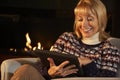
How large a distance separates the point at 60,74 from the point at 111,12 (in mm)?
1799

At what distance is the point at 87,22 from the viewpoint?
2.33 meters

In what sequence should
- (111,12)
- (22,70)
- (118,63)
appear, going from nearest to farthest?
(22,70) < (118,63) < (111,12)

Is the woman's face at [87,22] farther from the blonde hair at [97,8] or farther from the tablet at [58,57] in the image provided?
the tablet at [58,57]

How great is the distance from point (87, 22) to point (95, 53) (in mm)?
Answer: 197

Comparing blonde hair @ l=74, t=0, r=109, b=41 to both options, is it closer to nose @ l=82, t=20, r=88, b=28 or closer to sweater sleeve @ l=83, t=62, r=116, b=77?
nose @ l=82, t=20, r=88, b=28

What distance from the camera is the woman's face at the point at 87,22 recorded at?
231 cm

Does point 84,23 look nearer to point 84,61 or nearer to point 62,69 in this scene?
point 84,61

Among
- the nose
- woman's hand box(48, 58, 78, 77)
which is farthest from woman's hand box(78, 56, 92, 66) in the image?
the nose

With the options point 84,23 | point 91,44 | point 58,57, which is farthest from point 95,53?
point 58,57

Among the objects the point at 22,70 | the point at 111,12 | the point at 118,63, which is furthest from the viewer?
the point at 111,12

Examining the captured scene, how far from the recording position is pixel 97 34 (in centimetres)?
237

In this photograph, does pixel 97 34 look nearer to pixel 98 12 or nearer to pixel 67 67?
pixel 98 12

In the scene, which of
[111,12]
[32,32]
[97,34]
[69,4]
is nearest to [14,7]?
[32,32]

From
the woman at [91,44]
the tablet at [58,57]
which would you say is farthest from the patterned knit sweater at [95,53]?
the tablet at [58,57]
